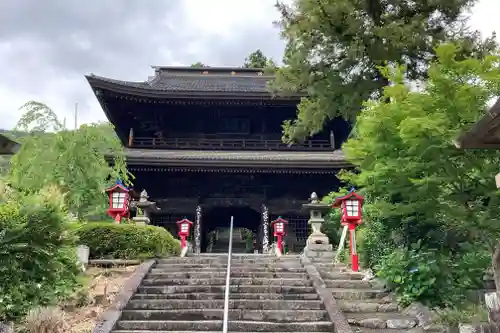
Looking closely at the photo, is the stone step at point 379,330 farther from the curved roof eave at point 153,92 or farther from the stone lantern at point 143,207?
the curved roof eave at point 153,92

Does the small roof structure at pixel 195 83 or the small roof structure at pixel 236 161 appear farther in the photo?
the small roof structure at pixel 195 83

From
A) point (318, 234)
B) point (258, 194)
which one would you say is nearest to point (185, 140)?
point (258, 194)

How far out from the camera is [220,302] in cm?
820

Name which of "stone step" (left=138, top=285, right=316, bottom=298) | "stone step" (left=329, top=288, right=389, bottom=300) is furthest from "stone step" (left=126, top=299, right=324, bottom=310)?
"stone step" (left=329, top=288, right=389, bottom=300)

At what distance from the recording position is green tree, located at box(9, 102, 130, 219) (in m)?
12.4

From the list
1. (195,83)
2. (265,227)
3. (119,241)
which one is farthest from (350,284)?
(195,83)

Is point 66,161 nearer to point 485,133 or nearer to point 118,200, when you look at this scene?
point 118,200

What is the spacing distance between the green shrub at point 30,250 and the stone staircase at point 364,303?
187 inches

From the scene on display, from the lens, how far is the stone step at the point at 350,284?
371 inches

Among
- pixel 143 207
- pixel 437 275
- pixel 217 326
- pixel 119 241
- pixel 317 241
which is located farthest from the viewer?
pixel 143 207

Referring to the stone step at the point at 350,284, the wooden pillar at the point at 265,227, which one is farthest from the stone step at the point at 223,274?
the wooden pillar at the point at 265,227

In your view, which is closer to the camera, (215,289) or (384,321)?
(384,321)

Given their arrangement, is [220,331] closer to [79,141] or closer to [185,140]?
[79,141]

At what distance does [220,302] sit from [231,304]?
0.74ft
